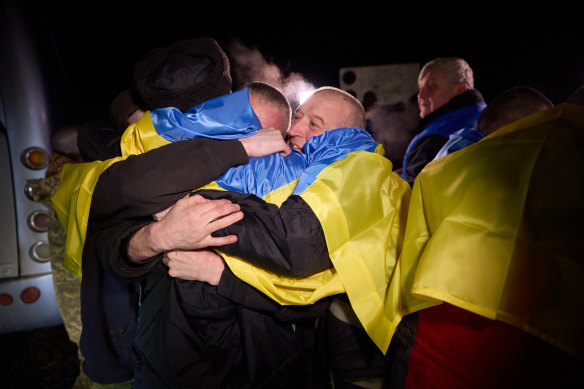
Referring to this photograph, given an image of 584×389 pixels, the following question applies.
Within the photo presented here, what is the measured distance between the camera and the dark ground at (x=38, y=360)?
2.47 m

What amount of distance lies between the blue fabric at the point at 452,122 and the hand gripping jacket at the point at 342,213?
5.61ft

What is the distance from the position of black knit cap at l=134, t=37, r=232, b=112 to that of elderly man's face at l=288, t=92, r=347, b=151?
53cm

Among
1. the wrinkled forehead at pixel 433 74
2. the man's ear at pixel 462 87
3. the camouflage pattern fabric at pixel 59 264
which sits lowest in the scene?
the camouflage pattern fabric at pixel 59 264

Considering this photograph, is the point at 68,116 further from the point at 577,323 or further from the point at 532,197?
the point at 577,323

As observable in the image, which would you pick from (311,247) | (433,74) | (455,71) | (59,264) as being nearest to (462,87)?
(455,71)

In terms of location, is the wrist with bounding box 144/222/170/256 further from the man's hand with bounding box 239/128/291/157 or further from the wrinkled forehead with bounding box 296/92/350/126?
the wrinkled forehead with bounding box 296/92/350/126

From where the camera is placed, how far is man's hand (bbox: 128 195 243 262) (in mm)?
1229

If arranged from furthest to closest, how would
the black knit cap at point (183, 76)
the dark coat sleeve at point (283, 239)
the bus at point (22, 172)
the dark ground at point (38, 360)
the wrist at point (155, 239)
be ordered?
the dark ground at point (38, 360) → the bus at point (22, 172) → the black knit cap at point (183, 76) → the wrist at point (155, 239) → the dark coat sleeve at point (283, 239)

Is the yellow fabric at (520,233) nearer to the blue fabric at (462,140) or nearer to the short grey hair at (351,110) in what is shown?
the short grey hair at (351,110)

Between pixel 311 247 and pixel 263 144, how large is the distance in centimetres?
65

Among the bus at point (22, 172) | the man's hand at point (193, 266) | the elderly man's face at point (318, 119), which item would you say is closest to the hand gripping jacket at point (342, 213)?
the man's hand at point (193, 266)

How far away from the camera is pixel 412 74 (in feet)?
14.2

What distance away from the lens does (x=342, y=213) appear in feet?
3.93

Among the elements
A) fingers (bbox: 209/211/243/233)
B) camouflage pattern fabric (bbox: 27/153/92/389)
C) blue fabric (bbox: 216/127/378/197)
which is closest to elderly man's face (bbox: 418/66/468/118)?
blue fabric (bbox: 216/127/378/197)
